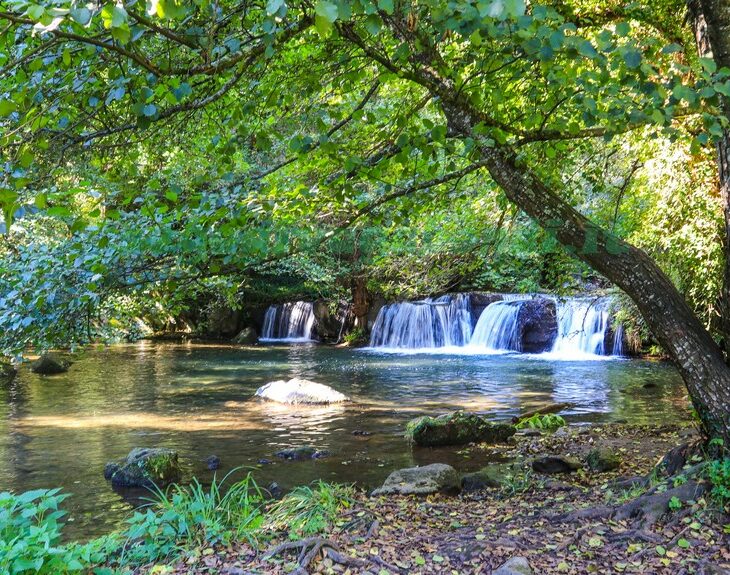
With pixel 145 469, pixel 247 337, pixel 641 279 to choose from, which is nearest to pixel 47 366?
pixel 247 337

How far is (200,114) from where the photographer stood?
18.7 feet

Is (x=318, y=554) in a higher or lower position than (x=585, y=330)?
lower

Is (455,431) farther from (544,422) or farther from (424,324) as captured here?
(424,324)

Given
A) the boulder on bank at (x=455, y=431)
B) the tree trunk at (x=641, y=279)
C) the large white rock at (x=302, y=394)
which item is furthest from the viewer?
the large white rock at (x=302, y=394)

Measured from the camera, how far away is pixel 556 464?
7395 millimetres

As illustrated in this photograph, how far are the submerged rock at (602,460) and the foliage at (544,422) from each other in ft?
9.06

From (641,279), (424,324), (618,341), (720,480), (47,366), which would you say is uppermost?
(641,279)

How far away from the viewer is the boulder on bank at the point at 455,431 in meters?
9.52

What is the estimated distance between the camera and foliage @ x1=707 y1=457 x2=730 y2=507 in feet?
14.2

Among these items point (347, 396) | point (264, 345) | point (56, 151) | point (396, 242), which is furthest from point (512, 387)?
point (264, 345)

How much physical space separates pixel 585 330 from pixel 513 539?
16684 millimetres

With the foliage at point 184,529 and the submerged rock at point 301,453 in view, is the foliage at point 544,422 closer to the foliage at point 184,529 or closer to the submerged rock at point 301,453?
the submerged rock at point 301,453

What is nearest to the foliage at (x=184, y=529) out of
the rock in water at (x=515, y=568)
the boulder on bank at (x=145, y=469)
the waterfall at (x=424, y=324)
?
the rock in water at (x=515, y=568)

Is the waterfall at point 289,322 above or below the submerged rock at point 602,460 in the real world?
above
